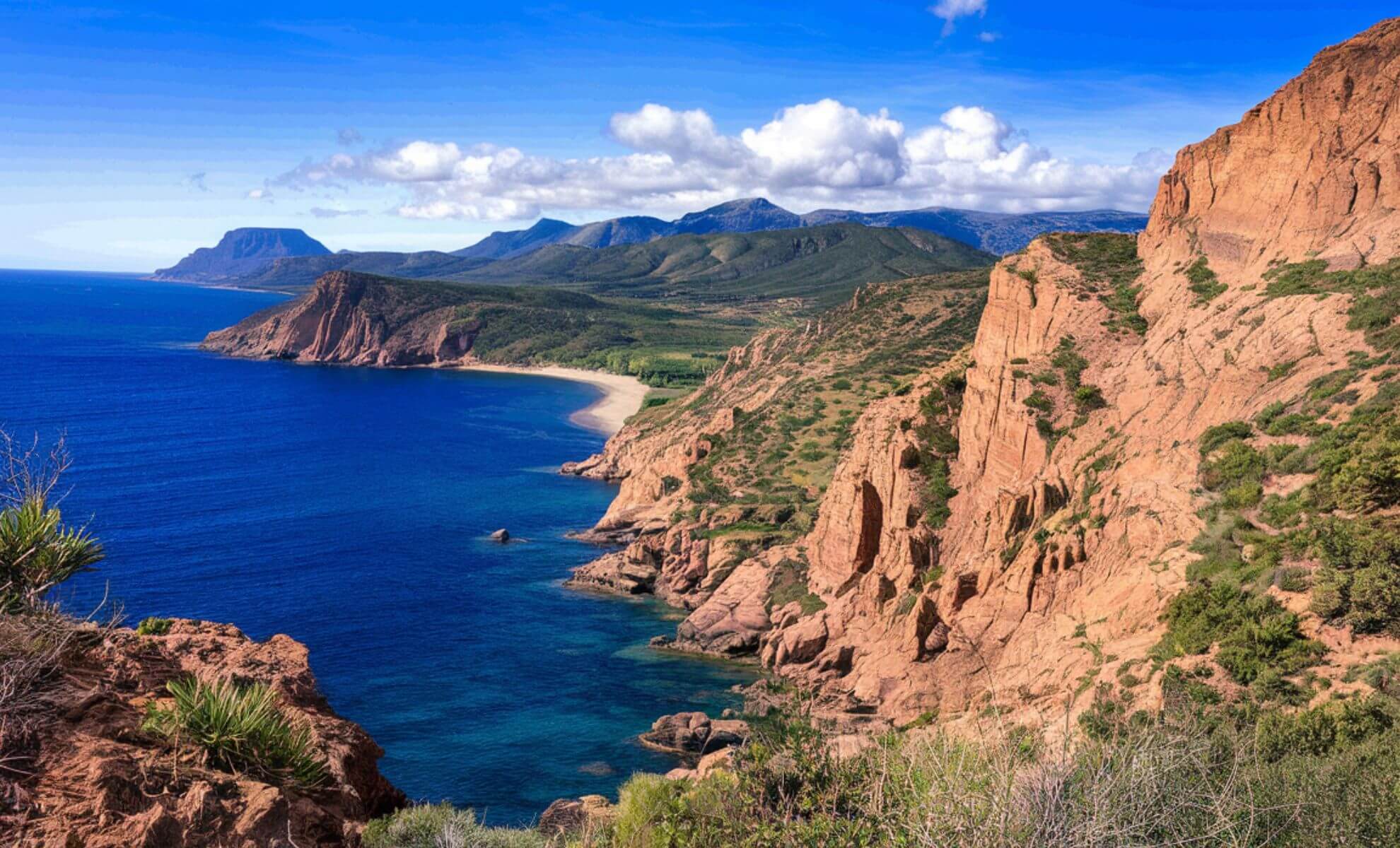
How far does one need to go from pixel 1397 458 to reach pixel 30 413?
149 m

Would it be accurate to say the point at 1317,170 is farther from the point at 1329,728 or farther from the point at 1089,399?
the point at 1329,728

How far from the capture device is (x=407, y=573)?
7506 cm

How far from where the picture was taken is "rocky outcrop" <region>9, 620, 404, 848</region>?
40.6 feet

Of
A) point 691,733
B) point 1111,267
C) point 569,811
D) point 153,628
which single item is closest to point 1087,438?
point 1111,267

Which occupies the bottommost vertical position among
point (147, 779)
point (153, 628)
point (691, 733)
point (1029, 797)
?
point (691, 733)

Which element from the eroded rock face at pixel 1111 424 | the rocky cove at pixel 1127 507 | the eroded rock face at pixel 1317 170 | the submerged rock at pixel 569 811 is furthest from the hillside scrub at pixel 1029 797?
the eroded rock face at pixel 1317 170

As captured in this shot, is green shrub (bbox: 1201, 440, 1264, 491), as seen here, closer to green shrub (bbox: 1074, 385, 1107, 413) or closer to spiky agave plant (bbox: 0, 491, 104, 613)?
green shrub (bbox: 1074, 385, 1107, 413)

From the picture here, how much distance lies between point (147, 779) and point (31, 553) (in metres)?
4.58

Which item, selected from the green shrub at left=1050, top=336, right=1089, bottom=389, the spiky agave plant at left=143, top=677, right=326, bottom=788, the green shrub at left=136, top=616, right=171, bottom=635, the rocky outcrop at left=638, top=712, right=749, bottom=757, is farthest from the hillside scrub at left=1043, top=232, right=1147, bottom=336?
the spiky agave plant at left=143, top=677, right=326, bottom=788

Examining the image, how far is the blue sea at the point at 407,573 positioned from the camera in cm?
4828

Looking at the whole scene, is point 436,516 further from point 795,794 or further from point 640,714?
point 795,794

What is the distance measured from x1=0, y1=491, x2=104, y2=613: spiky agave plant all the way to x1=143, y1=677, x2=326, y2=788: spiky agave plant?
263cm

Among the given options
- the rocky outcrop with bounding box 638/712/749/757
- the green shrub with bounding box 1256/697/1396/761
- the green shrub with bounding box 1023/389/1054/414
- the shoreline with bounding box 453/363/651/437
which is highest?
the green shrub with bounding box 1023/389/1054/414

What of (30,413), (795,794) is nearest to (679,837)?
(795,794)
